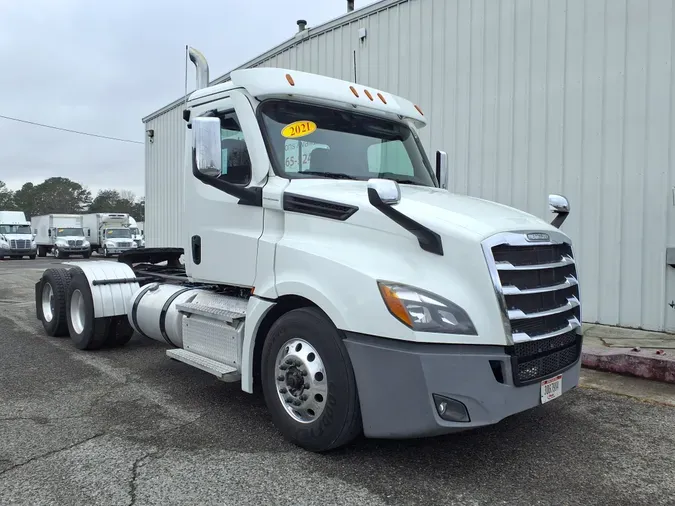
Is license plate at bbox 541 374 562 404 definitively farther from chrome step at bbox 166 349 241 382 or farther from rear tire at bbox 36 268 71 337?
rear tire at bbox 36 268 71 337

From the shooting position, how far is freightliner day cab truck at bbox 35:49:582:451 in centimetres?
321

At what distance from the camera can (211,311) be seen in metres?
4.61

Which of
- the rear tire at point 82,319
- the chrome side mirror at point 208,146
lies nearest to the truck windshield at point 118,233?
the rear tire at point 82,319

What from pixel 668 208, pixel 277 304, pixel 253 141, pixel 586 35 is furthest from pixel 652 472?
pixel 586 35

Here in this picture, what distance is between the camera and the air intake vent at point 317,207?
3.73 meters

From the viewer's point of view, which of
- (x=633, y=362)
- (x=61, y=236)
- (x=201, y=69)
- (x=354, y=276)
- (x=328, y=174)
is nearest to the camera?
(x=354, y=276)

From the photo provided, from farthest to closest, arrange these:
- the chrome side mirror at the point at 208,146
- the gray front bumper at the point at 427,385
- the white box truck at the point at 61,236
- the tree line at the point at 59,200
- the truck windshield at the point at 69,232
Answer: the tree line at the point at 59,200 → the truck windshield at the point at 69,232 → the white box truck at the point at 61,236 → the chrome side mirror at the point at 208,146 → the gray front bumper at the point at 427,385

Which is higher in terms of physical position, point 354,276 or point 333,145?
point 333,145

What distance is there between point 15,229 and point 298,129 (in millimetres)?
36432

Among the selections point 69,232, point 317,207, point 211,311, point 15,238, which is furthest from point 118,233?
point 317,207

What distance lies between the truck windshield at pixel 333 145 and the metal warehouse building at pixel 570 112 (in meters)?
4.05

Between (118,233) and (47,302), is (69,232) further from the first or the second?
(47,302)

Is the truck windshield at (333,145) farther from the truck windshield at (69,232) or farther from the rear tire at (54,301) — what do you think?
the truck windshield at (69,232)

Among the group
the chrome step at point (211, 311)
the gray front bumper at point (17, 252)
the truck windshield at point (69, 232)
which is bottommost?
the gray front bumper at point (17, 252)
